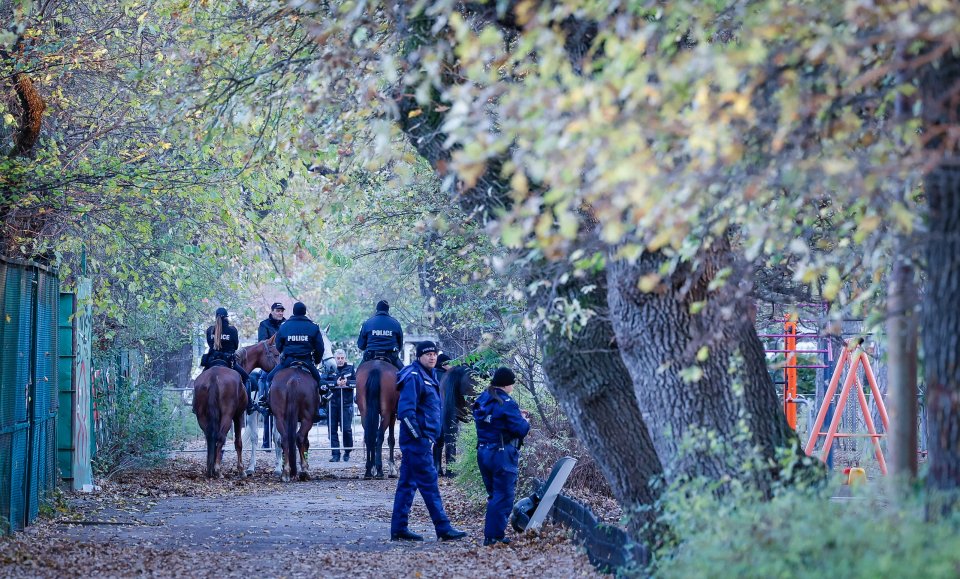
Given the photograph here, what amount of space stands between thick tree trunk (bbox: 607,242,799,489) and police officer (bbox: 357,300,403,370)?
11084 mm

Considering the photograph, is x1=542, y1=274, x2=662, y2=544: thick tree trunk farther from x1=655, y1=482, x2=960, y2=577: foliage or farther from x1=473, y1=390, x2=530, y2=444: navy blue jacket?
x1=473, y1=390, x2=530, y2=444: navy blue jacket

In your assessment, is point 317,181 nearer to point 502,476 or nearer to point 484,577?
point 502,476

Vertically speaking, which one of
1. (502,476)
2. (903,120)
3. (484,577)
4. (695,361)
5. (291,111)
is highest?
(291,111)

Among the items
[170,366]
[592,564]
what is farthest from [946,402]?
[170,366]

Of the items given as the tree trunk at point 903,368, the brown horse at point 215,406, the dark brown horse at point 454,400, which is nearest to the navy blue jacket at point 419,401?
the dark brown horse at point 454,400

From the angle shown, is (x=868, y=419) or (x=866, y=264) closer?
(x=866, y=264)

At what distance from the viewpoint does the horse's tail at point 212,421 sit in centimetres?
1820

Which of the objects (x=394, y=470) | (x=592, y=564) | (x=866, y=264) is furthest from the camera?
(x=394, y=470)

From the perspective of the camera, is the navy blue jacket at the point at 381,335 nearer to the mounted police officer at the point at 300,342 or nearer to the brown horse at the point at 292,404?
the mounted police officer at the point at 300,342

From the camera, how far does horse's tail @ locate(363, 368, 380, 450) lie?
18.0 m

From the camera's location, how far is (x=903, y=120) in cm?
516

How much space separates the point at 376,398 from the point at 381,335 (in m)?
0.96

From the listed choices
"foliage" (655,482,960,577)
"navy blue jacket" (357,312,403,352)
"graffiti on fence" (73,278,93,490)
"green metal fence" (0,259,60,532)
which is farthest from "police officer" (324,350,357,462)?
"foliage" (655,482,960,577)

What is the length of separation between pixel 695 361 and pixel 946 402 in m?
2.06
